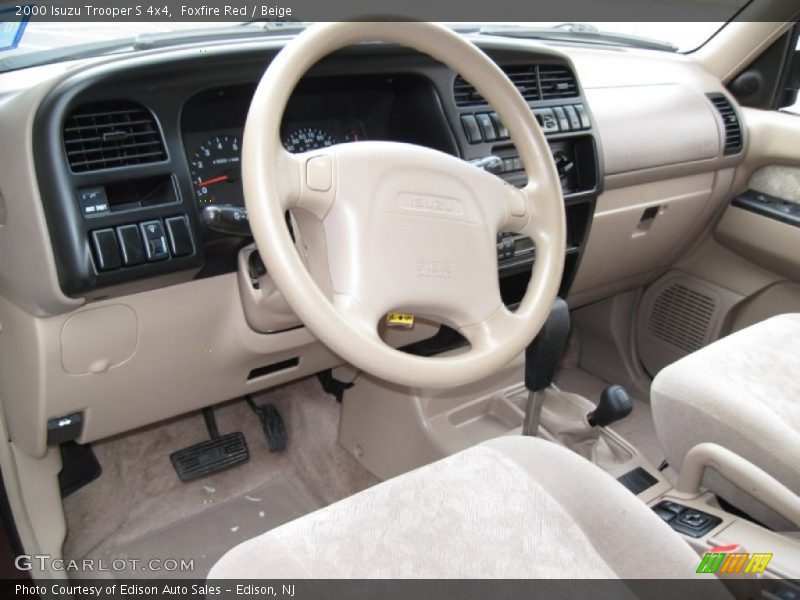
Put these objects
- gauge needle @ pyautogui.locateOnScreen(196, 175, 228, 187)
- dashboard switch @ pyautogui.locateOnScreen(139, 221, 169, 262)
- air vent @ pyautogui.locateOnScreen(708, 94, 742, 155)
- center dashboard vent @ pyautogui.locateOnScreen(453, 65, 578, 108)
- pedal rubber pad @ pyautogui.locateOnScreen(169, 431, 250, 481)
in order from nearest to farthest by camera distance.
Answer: dashboard switch @ pyautogui.locateOnScreen(139, 221, 169, 262) < gauge needle @ pyautogui.locateOnScreen(196, 175, 228, 187) < center dashboard vent @ pyautogui.locateOnScreen(453, 65, 578, 108) < pedal rubber pad @ pyautogui.locateOnScreen(169, 431, 250, 481) < air vent @ pyautogui.locateOnScreen(708, 94, 742, 155)

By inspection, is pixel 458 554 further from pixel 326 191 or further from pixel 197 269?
pixel 197 269

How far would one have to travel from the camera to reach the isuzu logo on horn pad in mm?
992

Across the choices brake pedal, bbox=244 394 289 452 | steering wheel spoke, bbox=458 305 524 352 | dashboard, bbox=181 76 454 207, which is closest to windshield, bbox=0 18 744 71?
dashboard, bbox=181 76 454 207

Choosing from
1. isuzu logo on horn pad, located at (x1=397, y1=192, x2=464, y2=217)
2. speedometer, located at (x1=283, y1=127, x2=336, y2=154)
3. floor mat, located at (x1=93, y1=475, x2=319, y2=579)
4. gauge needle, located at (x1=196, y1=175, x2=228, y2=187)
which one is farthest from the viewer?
floor mat, located at (x1=93, y1=475, x2=319, y2=579)

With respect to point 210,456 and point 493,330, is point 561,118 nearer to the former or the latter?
point 493,330

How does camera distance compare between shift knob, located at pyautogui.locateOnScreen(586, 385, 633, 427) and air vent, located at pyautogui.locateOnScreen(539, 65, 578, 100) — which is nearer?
shift knob, located at pyautogui.locateOnScreen(586, 385, 633, 427)

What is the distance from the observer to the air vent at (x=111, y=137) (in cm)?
105

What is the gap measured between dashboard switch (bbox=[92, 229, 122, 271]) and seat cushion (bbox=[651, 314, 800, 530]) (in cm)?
103

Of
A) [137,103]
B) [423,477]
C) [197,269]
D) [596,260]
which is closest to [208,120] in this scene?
[137,103]

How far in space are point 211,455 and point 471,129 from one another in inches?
44.3

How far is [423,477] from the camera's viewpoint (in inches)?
41.1

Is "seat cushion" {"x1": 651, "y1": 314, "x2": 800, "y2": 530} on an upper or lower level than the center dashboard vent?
lower

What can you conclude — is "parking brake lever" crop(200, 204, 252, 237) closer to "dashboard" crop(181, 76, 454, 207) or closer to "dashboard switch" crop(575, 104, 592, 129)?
"dashboard" crop(181, 76, 454, 207)

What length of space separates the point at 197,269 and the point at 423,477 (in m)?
0.53
